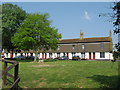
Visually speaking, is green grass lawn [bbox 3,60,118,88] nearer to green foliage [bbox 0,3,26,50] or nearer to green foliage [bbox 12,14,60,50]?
green foliage [bbox 12,14,60,50]

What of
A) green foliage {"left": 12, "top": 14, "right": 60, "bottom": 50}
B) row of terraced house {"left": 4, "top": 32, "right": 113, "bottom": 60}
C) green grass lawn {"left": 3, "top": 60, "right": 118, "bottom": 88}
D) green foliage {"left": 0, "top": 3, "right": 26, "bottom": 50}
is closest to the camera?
green grass lawn {"left": 3, "top": 60, "right": 118, "bottom": 88}

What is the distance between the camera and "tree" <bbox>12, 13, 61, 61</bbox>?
42.2 metres

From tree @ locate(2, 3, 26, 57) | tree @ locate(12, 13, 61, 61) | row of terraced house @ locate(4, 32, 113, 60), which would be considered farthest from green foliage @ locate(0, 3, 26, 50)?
row of terraced house @ locate(4, 32, 113, 60)

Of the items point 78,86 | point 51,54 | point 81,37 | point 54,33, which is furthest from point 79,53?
point 78,86

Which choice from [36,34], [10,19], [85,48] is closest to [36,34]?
[36,34]

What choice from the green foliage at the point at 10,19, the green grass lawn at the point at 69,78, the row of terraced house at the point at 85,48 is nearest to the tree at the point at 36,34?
the green foliage at the point at 10,19

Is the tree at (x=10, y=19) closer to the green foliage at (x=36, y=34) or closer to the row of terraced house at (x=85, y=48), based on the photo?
the green foliage at (x=36, y=34)

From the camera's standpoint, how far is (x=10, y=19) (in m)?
48.3

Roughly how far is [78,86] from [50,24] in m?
36.7

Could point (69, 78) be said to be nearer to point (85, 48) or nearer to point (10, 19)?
point (10, 19)

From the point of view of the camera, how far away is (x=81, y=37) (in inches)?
2832

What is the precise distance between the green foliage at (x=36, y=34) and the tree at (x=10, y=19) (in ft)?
16.4

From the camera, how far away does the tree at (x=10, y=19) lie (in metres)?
46.4

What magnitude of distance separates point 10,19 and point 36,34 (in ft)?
34.1
